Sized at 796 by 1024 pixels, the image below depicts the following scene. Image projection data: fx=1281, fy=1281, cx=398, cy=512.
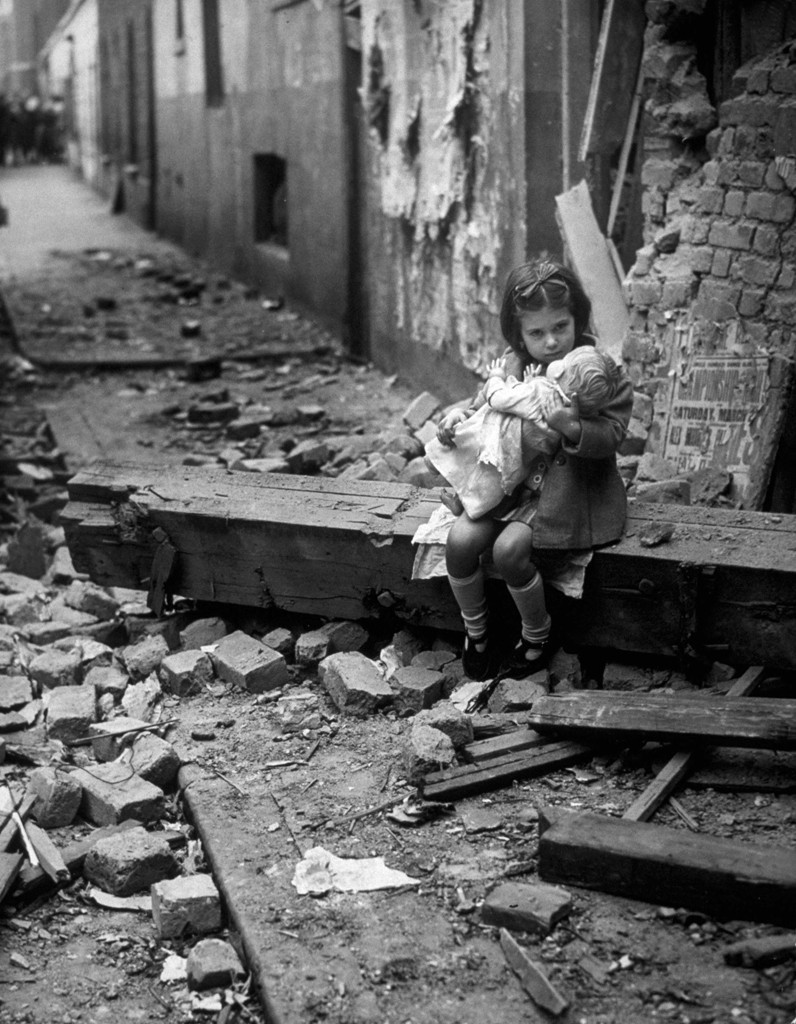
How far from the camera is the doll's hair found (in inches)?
147

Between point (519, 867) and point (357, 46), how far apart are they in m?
7.73

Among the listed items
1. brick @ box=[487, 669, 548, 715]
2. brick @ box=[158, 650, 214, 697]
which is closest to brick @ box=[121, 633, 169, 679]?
brick @ box=[158, 650, 214, 697]

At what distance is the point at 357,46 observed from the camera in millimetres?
9539

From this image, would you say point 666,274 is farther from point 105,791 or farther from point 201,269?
point 201,269

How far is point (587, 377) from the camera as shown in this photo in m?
3.72

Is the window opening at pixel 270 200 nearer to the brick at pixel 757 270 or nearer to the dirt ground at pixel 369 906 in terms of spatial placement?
the brick at pixel 757 270

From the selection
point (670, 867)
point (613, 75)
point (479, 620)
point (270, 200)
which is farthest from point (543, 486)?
point (270, 200)

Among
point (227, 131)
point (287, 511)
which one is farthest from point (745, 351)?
point (227, 131)

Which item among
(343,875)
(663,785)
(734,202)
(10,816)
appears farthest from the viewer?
(734,202)

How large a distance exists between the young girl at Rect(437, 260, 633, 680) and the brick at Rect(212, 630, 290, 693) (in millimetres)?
764

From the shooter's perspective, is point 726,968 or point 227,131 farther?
point 227,131

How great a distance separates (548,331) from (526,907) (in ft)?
5.66

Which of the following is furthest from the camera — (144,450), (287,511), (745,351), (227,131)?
(227,131)

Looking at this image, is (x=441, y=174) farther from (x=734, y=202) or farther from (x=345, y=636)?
(x=345, y=636)
